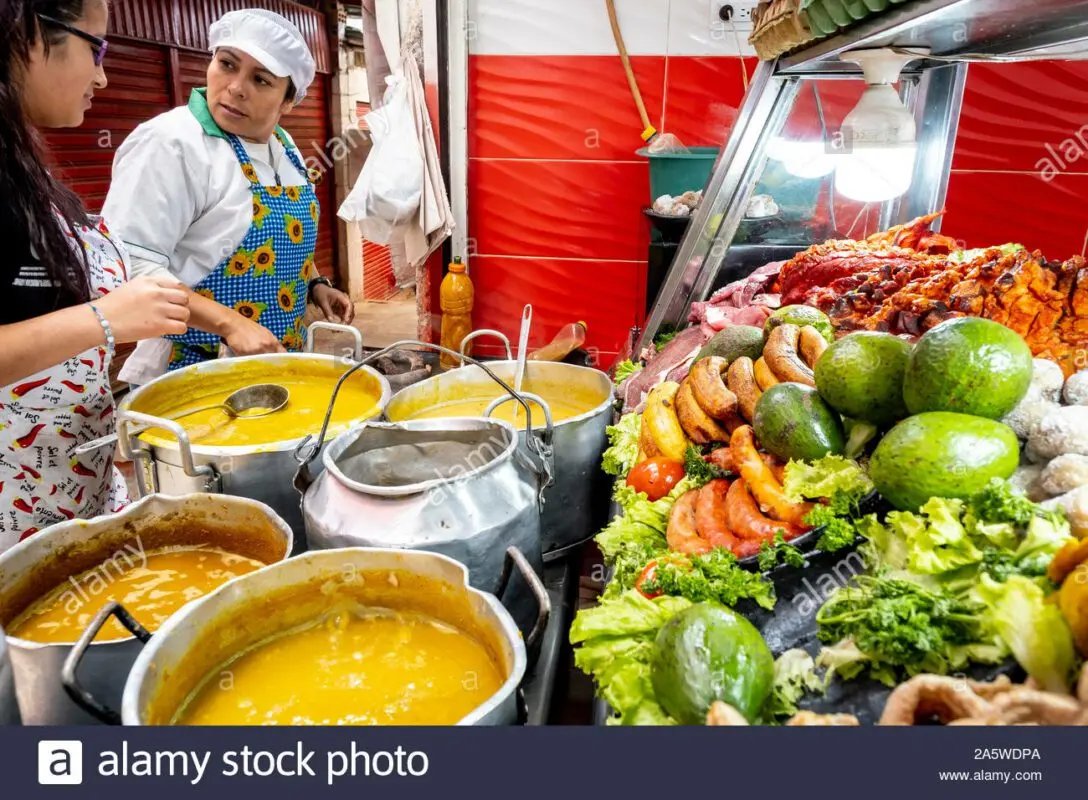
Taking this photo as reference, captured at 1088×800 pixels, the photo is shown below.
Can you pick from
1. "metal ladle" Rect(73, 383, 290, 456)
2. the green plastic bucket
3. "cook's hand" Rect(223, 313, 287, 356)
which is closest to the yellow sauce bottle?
the green plastic bucket

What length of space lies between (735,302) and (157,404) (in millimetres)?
2127

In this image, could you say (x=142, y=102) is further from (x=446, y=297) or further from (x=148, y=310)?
(x=148, y=310)

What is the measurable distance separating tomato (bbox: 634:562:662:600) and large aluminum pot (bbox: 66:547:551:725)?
280mm

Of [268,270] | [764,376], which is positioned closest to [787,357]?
[764,376]

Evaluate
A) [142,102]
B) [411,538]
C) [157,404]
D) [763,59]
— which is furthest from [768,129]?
[142,102]

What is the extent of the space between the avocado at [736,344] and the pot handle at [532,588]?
1.08 m

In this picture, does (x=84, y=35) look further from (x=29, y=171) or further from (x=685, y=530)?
(x=685, y=530)

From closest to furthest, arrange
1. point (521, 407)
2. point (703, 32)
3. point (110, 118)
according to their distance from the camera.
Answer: point (521, 407) → point (703, 32) → point (110, 118)

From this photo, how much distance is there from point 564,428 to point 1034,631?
1.19m

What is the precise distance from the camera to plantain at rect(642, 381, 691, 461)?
1.96m

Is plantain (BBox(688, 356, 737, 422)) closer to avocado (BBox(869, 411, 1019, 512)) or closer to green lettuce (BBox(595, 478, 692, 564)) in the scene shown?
green lettuce (BBox(595, 478, 692, 564))

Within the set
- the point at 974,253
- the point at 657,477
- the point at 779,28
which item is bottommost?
the point at 657,477

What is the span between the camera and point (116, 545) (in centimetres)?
158

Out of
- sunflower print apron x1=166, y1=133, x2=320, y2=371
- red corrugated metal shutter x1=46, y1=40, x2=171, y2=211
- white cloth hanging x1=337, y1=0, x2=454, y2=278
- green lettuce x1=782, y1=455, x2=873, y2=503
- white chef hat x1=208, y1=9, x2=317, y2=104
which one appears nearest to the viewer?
green lettuce x1=782, y1=455, x2=873, y2=503
